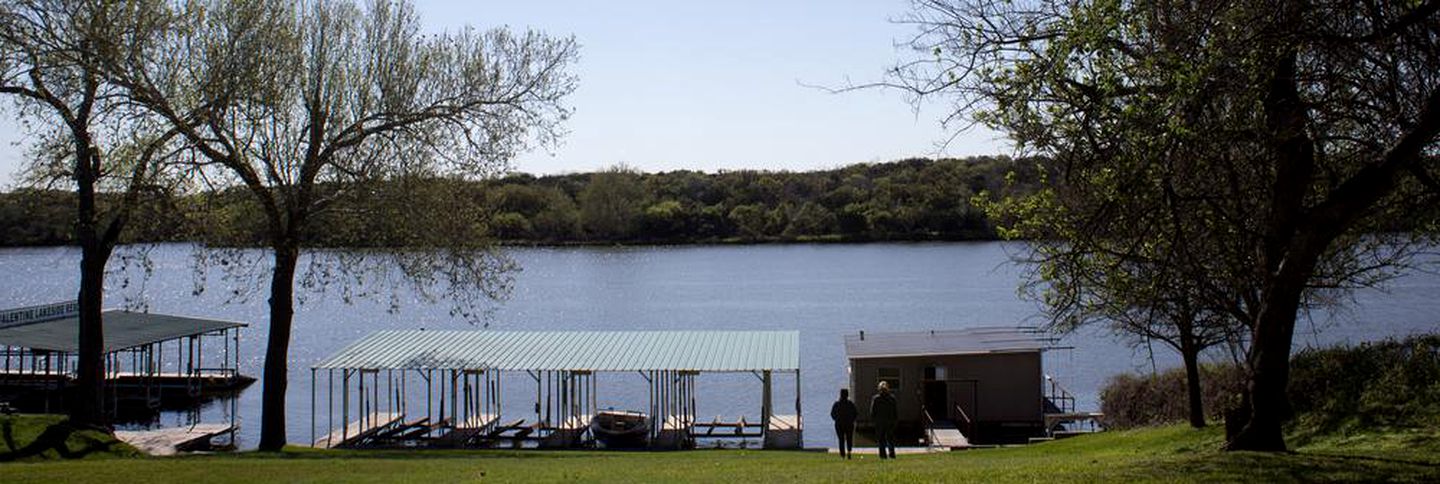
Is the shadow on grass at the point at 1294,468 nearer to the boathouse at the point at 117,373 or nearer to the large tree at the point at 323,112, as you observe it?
the large tree at the point at 323,112

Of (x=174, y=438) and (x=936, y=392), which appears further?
(x=936, y=392)

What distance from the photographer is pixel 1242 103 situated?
36.4 ft

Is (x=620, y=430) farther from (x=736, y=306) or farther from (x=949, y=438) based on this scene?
(x=736, y=306)

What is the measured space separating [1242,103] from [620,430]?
63.1 feet

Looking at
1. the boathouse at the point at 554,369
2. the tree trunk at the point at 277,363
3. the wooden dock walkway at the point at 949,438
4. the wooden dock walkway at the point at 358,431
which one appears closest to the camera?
the tree trunk at the point at 277,363

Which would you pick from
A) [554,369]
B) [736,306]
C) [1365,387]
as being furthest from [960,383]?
[736,306]

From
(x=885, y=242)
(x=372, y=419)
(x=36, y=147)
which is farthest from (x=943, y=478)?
(x=885, y=242)

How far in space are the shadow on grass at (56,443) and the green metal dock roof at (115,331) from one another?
15912 mm

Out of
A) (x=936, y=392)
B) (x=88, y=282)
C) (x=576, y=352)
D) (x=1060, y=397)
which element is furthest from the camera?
(x=1060, y=397)

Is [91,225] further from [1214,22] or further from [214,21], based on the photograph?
[1214,22]

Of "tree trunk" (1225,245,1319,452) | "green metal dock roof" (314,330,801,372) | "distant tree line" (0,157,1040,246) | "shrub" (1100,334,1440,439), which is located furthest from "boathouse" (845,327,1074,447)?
"distant tree line" (0,157,1040,246)

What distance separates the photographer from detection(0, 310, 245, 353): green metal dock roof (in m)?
34.9

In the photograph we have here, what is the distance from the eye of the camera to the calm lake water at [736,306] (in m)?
37.9

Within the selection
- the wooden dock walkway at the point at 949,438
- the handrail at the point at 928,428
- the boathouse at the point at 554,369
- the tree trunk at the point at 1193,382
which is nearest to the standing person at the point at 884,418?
the tree trunk at the point at 1193,382
